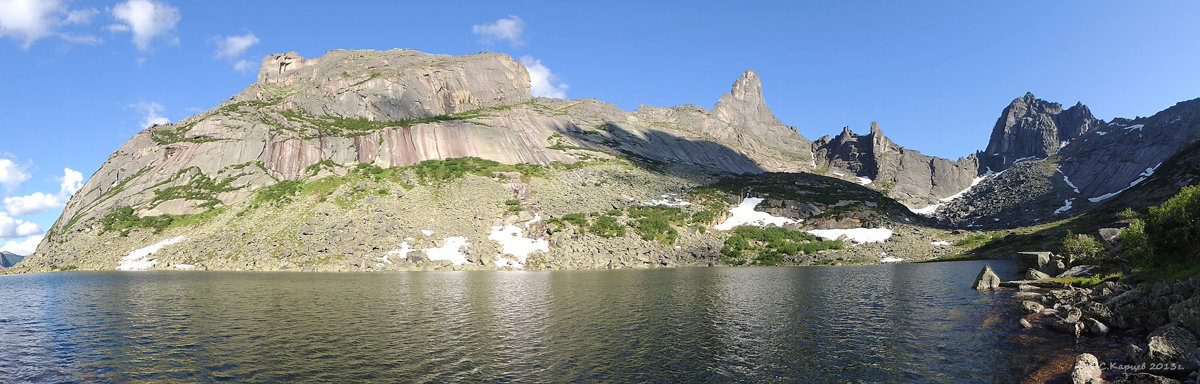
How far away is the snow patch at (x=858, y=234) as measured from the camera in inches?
5837

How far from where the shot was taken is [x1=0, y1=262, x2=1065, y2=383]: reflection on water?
78.8 ft

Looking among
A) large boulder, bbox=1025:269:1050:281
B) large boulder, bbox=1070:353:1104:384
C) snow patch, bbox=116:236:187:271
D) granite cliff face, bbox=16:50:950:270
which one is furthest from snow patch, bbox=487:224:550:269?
large boulder, bbox=1070:353:1104:384

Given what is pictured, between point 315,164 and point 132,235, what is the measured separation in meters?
51.0

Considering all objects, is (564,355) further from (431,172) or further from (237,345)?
(431,172)

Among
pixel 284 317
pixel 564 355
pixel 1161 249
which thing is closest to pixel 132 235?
pixel 284 317

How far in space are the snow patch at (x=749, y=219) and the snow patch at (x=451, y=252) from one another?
252 feet

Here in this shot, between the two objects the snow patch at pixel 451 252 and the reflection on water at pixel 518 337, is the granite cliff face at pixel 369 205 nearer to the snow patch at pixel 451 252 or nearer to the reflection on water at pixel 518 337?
the snow patch at pixel 451 252

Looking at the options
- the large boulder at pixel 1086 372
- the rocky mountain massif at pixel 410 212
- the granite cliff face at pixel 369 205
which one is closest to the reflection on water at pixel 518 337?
the large boulder at pixel 1086 372

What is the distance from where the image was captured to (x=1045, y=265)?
60719 mm

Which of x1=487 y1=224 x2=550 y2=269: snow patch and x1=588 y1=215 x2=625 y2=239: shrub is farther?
x1=588 y1=215 x2=625 y2=239: shrub

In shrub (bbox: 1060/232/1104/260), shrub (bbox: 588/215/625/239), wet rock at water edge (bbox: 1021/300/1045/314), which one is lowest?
wet rock at water edge (bbox: 1021/300/1045/314)

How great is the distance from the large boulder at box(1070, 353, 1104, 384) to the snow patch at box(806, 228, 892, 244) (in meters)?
135

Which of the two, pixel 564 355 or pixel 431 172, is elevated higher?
pixel 431 172

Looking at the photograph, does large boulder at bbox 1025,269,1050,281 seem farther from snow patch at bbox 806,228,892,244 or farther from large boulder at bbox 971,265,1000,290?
snow patch at bbox 806,228,892,244
